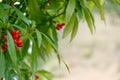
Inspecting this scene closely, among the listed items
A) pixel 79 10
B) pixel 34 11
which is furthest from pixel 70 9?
pixel 34 11

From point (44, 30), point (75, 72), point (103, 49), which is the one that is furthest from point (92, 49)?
point (44, 30)

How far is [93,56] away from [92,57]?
0.12 ft

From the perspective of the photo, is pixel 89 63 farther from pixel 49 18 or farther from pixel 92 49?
pixel 49 18

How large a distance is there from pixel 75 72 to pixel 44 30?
5.89 meters

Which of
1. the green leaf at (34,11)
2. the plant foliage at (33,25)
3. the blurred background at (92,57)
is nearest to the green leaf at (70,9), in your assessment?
the plant foliage at (33,25)

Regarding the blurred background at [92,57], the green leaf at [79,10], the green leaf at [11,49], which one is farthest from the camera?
the blurred background at [92,57]

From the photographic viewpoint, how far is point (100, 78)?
6914 mm

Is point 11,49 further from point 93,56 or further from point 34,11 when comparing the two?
point 93,56

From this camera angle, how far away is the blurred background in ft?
23.5

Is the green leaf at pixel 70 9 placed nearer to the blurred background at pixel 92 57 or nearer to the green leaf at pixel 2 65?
the green leaf at pixel 2 65

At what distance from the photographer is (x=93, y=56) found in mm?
7848

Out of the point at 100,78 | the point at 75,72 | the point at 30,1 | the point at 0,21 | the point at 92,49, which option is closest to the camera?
the point at 0,21

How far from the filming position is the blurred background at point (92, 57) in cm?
715

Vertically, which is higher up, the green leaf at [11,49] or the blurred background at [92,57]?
the blurred background at [92,57]
